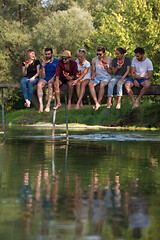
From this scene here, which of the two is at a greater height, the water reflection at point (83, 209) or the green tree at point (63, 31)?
the green tree at point (63, 31)

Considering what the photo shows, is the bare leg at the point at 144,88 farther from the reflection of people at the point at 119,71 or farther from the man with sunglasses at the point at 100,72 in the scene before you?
the man with sunglasses at the point at 100,72

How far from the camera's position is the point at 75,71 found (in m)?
19.0

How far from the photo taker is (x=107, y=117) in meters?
46.4

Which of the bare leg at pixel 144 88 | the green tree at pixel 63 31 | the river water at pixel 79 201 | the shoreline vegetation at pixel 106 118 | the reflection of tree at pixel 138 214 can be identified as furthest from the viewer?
the green tree at pixel 63 31

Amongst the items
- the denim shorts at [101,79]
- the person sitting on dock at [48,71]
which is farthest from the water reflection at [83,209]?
the person sitting on dock at [48,71]

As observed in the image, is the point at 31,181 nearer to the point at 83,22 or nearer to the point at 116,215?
the point at 116,215

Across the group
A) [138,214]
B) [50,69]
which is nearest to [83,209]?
[138,214]

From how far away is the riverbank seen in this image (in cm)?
4281

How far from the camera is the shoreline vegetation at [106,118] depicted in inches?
1683

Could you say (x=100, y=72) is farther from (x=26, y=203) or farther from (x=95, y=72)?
(x=26, y=203)

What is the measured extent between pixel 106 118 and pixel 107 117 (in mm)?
219

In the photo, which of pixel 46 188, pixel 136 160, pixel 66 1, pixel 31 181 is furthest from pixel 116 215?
pixel 66 1

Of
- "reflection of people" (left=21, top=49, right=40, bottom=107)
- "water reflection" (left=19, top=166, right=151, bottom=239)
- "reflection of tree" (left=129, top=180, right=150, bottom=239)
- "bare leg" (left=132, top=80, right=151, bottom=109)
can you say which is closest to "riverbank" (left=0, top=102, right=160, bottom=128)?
"bare leg" (left=132, top=80, right=151, bottom=109)

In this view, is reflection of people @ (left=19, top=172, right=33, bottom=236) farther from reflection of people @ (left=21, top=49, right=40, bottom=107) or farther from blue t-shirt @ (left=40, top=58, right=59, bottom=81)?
blue t-shirt @ (left=40, top=58, right=59, bottom=81)
